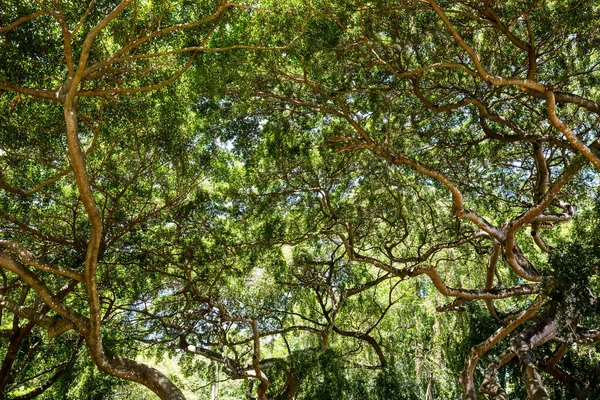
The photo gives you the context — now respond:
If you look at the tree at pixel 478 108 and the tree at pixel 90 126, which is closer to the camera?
the tree at pixel 90 126

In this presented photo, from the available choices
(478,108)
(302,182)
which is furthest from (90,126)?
(478,108)

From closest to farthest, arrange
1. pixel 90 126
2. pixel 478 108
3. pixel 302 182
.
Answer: pixel 90 126, pixel 478 108, pixel 302 182

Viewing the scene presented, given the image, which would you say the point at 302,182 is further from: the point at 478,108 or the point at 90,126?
the point at 90,126

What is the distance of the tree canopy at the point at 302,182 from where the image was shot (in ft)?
17.3

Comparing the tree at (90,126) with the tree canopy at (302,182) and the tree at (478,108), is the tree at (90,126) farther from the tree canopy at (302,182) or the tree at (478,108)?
the tree at (478,108)

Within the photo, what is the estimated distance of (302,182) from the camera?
793 cm

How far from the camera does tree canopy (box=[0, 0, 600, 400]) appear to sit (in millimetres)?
5270

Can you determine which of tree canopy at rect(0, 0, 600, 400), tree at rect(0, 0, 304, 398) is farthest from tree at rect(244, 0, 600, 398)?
tree at rect(0, 0, 304, 398)

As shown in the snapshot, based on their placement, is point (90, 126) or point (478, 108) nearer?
point (90, 126)

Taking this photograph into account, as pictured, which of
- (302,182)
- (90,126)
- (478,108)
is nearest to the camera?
(90,126)

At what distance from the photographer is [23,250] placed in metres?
4.89

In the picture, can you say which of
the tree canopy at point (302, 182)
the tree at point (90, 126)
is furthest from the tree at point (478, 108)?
the tree at point (90, 126)

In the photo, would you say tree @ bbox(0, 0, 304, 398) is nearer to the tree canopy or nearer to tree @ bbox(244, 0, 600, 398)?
the tree canopy

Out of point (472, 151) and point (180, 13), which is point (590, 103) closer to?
point (472, 151)
